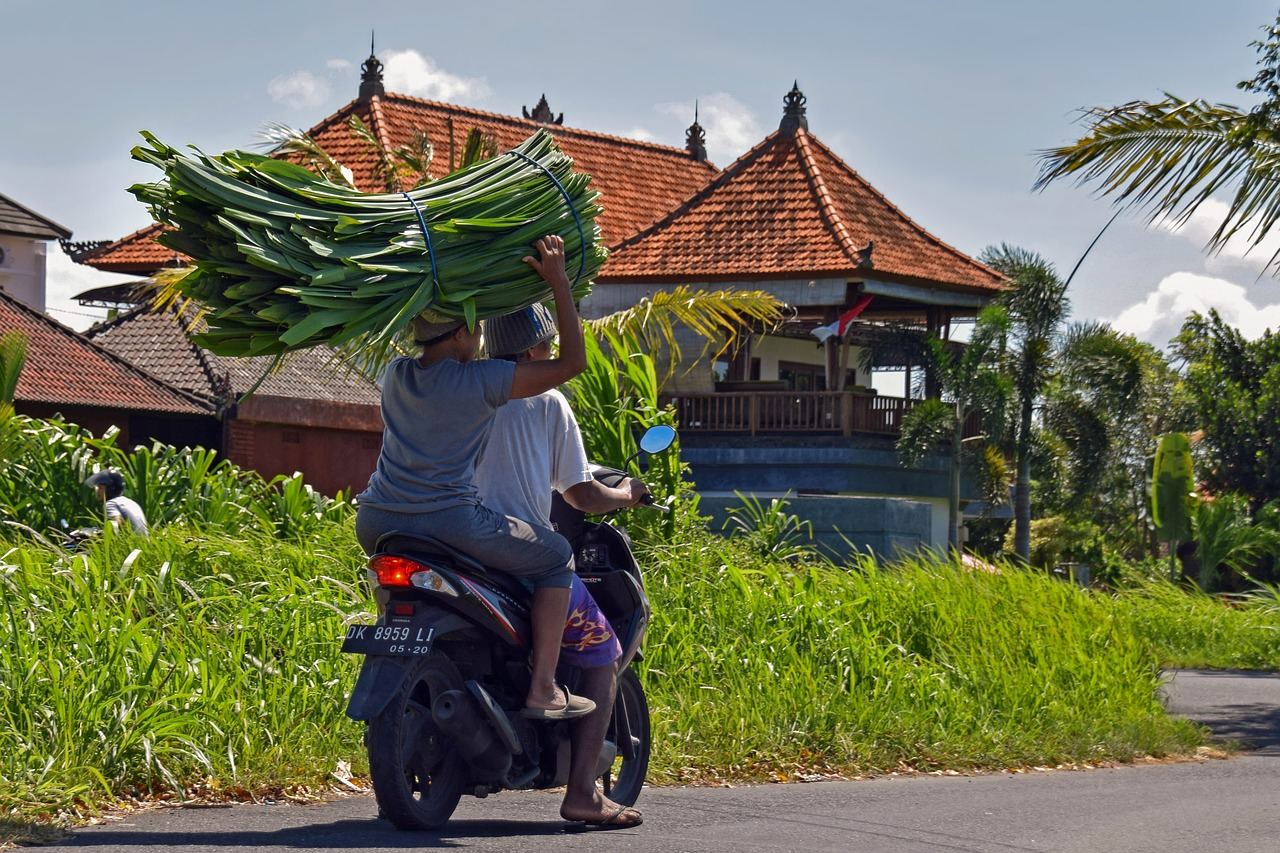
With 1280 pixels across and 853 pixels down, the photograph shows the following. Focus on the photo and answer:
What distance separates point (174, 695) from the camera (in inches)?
287

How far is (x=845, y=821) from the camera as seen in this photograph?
7.05 meters

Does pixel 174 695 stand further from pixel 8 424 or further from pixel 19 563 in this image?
pixel 8 424

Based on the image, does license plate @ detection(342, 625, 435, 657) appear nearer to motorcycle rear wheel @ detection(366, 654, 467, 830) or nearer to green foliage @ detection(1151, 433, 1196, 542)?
motorcycle rear wheel @ detection(366, 654, 467, 830)

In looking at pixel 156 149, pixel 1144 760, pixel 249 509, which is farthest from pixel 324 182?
pixel 249 509

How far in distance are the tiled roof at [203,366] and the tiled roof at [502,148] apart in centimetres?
133

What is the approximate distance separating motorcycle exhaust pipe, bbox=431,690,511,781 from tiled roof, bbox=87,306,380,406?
22699mm

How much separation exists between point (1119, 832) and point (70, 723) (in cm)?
402

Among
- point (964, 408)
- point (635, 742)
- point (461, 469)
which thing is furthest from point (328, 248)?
point (964, 408)

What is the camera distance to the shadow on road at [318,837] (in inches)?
229

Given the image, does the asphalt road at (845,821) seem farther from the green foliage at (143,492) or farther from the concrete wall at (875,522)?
the concrete wall at (875,522)

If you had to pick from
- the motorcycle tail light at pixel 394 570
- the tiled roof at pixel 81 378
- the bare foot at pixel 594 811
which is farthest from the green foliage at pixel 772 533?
the tiled roof at pixel 81 378

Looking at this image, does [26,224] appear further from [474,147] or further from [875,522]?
[474,147]

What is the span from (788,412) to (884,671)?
20.0 m

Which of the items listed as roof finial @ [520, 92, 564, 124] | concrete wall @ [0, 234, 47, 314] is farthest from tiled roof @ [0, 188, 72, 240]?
roof finial @ [520, 92, 564, 124]
